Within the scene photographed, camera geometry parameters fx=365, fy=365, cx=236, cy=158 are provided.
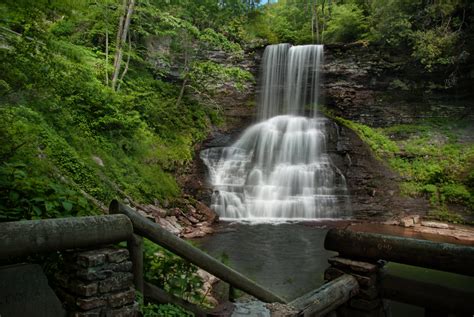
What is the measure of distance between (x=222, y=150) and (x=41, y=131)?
34.9 ft

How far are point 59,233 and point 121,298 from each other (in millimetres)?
855

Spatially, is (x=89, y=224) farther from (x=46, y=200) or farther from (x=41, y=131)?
(x=41, y=131)

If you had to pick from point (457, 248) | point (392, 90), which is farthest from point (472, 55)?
point (457, 248)

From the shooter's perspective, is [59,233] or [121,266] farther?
[121,266]

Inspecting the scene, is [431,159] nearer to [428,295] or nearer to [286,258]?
[286,258]

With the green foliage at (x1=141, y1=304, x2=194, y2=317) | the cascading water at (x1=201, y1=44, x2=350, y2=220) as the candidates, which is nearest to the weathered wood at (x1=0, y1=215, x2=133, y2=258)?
the green foliage at (x1=141, y1=304, x2=194, y2=317)

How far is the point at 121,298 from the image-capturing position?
3178mm

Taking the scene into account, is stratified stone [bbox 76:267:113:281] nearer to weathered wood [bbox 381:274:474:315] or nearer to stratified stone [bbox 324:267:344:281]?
stratified stone [bbox 324:267:344:281]

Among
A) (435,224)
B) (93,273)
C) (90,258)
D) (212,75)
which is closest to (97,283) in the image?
(93,273)

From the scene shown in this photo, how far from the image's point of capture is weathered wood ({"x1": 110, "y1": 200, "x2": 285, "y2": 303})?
3465 mm

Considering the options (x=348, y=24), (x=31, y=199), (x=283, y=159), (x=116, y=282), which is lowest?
(x=283, y=159)

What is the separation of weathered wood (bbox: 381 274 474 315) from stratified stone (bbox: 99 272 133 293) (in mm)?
2878

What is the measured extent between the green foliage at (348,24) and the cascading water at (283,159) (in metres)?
3.31

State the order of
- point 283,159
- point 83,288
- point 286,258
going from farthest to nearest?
point 283,159 < point 286,258 < point 83,288
